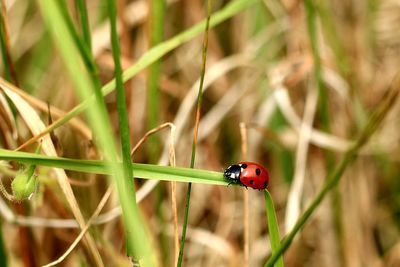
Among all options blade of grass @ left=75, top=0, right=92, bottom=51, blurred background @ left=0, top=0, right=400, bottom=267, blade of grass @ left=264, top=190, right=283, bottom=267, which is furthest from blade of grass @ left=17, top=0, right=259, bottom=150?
blurred background @ left=0, top=0, right=400, bottom=267

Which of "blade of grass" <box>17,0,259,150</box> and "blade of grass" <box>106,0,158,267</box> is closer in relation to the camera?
"blade of grass" <box>106,0,158,267</box>

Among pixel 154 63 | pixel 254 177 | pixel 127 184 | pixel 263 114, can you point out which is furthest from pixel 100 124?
pixel 263 114

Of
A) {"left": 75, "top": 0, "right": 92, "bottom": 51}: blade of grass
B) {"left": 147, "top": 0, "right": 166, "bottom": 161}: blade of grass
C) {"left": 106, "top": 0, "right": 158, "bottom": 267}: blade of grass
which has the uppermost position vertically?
{"left": 147, "top": 0, "right": 166, "bottom": 161}: blade of grass

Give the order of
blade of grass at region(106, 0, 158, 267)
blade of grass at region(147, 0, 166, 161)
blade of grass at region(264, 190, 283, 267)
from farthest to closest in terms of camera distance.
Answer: blade of grass at region(147, 0, 166, 161)
blade of grass at region(264, 190, 283, 267)
blade of grass at region(106, 0, 158, 267)

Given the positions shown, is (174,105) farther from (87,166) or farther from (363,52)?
(87,166)

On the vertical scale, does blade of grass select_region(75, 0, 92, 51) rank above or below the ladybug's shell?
above

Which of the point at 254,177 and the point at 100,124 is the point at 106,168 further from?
the point at 254,177

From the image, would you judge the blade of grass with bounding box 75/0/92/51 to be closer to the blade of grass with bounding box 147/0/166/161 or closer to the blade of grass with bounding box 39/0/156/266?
the blade of grass with bounding box 39/0/156/266
